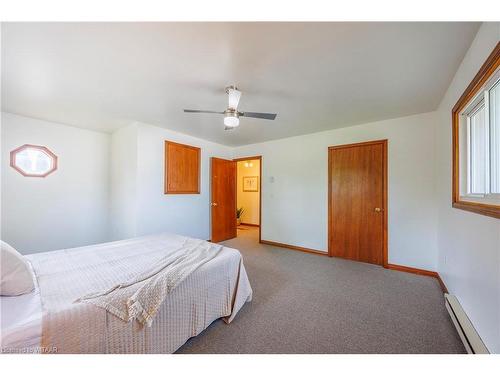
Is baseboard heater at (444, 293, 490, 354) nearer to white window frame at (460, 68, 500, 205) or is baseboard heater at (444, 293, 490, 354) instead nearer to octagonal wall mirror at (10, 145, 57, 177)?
white window frame at (460, 68, 500, 205)

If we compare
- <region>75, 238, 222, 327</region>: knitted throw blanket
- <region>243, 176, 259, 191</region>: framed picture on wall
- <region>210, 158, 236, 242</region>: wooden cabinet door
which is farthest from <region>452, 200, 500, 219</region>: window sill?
<region>243, 176, 259, 191</region>: framed picture on wall

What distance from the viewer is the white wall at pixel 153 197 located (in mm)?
3301

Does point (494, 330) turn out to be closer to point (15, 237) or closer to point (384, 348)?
point (384, 348)

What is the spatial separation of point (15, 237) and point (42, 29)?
318 centimetres

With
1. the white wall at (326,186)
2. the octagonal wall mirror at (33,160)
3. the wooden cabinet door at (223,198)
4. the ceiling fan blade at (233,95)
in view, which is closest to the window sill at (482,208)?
the white wall at (326,186)

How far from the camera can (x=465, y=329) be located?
4.72 feet

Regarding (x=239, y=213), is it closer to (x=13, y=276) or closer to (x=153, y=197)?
(x=153, y=197)

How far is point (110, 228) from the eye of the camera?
392 cm

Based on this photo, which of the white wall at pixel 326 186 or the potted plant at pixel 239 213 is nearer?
the white wall at pixel 326 186

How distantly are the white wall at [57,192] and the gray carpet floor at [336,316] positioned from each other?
3.19 metres

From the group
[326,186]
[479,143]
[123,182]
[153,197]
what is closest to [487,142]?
[479,143]

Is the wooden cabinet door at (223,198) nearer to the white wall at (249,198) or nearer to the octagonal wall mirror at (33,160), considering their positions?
the white wall at (249,198)

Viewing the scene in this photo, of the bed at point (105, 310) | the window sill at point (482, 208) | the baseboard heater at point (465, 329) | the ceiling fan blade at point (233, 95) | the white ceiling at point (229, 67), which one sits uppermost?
the white ceiling at point (229, 67)
